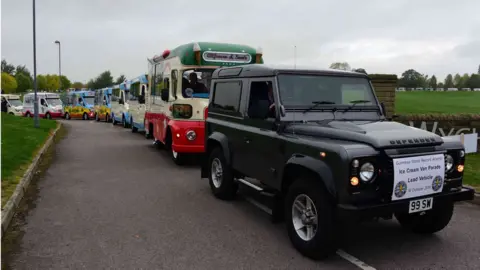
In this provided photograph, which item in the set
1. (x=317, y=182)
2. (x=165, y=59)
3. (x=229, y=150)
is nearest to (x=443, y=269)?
(x=317, y=182)

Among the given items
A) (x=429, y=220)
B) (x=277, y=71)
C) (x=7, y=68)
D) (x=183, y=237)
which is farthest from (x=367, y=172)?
(x=7, y=68)

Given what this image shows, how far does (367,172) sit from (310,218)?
891 mm

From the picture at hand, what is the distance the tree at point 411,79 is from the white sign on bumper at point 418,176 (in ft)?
208

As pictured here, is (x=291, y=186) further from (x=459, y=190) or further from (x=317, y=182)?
(x=459, y=190)

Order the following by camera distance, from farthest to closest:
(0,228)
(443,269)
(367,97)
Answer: (367,97) → (0,228) → (443,269)

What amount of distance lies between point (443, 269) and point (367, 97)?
259 cm

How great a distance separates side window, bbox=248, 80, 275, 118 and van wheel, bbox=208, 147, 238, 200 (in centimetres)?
131

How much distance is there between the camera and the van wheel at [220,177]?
7152mm

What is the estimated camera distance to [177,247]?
5.15m

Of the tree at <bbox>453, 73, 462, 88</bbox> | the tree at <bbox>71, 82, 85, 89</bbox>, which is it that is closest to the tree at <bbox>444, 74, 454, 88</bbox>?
the tree at <bbox>453, 73, 462, 88</bbox>

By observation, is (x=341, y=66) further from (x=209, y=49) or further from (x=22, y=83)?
(x=22, y=83)

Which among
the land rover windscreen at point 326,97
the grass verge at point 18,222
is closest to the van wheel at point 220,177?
the land rover windscreen at point 326,97

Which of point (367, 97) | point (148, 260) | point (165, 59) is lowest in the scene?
point (148, 260)

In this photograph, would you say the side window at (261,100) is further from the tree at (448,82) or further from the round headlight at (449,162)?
the tree at (448,82)
